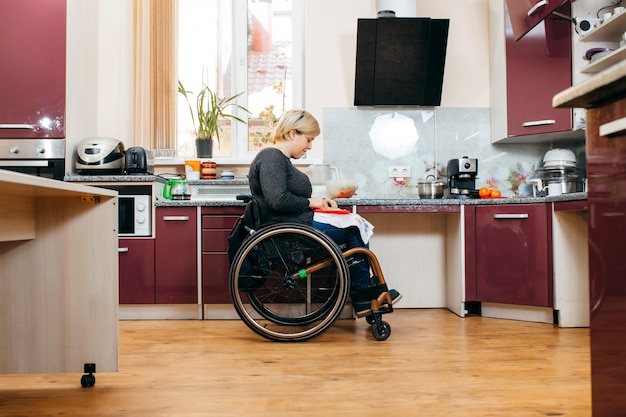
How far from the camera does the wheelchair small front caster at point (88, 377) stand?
1.75 meters

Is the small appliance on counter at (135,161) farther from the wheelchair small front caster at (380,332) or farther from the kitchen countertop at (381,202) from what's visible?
the wheelchair small front caster at (380,332)

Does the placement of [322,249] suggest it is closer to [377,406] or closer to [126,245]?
[377,406]

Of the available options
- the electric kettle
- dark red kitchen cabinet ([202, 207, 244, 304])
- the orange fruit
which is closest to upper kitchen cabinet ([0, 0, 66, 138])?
the electric kettle

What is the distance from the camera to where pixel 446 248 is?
141 inches

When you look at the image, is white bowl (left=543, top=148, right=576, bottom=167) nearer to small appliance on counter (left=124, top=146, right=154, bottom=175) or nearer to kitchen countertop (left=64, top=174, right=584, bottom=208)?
kitchen countertop (left=64, top=174, right=584, bottom=208)

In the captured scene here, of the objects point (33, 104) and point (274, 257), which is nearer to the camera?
point (274, 257)

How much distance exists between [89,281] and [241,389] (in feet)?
2.04

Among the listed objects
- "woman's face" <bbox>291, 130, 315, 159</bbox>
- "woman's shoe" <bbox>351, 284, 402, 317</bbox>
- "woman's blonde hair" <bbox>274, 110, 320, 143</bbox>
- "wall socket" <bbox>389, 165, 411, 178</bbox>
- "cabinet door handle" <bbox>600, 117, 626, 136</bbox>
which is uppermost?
"woman's blonde hair" <bbox>274, 110, 320, 143</bbox>

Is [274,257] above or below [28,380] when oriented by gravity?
above

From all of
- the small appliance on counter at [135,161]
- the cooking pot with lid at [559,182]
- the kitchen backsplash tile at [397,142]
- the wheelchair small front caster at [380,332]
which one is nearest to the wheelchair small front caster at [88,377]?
the wheelchair small front caster at [380,332]

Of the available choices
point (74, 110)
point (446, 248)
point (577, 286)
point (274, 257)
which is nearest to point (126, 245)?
point (74, 110)

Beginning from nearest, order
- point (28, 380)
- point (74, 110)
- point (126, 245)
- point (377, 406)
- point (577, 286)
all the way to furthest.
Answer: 1. point (377, 406)
2. point (28, 380)
3. point (577, 286)
4. point (126, 245)
5. point (74, 110)

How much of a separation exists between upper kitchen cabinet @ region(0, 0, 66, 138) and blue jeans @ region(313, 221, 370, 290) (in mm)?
1920

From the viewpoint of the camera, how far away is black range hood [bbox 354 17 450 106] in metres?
3.39
